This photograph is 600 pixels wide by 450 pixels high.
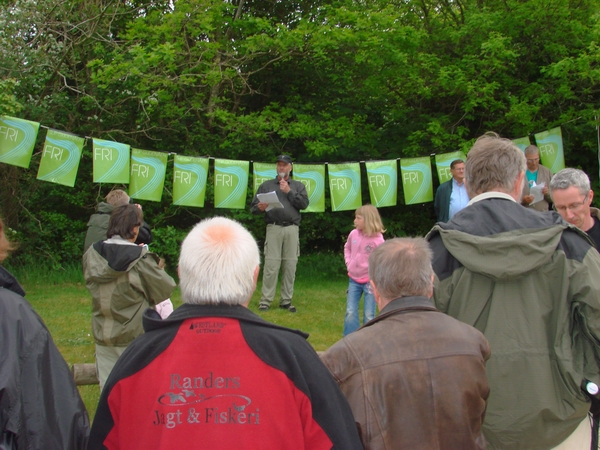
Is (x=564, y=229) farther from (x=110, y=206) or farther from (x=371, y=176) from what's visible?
(x=371, y=176)

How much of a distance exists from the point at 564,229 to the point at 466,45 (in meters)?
8.70

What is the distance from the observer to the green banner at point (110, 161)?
833 centimetres

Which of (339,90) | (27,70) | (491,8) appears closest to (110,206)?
(27,70)

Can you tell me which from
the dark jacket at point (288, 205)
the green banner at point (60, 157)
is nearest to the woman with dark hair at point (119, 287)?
the dark jacket at point (288, 205)

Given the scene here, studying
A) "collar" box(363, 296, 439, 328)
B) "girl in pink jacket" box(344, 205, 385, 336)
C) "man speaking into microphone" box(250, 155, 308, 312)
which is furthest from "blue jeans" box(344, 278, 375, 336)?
"collar" box(363, 296, 439, 328)

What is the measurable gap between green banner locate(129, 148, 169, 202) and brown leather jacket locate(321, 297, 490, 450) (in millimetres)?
7064

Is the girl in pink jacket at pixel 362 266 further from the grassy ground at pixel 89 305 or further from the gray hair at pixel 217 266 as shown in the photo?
the gray hair at pixel 217 266

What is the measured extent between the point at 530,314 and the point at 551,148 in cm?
800

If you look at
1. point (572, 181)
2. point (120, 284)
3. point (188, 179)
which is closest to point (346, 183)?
point (188, 179)

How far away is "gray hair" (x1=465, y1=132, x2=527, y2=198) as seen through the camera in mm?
2518

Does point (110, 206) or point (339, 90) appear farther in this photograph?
point (339, 90)

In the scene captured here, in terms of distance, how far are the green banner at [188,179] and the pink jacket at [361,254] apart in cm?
342

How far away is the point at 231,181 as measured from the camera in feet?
29.3

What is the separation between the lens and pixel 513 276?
228 cm
